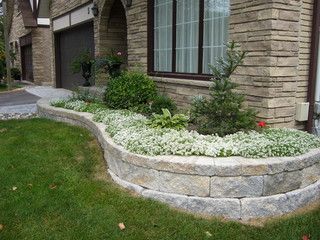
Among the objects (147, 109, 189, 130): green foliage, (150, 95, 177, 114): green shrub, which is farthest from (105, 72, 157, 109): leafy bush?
(147, 109, 189, 130): green foliage

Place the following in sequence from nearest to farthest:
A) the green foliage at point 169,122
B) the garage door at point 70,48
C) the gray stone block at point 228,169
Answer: the gray stone block at point 228,169 < the green foliage at point 169,122 < the garage door at point 70,48

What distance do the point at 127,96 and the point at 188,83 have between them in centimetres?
117

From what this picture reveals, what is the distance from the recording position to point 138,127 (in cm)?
539

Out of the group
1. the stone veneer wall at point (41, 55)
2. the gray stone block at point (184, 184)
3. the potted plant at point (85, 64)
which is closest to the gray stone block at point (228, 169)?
the gray stone block at point (184, 184)

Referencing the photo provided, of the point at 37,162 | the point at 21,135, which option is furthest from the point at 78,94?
the point at 37,162

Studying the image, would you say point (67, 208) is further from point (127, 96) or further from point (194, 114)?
point (127, 96)

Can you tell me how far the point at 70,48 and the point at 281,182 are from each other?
12.4 meters

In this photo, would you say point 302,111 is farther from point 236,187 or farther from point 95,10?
point 95,10

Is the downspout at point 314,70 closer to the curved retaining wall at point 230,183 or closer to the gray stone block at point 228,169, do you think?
the curved retaining wall at point 230,183

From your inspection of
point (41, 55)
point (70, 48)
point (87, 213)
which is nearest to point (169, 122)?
point (87, 213)

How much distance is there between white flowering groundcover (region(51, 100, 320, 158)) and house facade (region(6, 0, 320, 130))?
0.58 m

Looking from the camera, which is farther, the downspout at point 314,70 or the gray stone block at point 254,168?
the downspout at point 314,70

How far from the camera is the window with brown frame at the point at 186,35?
20.6ft

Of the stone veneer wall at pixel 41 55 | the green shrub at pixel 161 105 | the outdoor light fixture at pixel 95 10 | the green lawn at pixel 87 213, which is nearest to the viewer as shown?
the green lawn at pixel 87 213
